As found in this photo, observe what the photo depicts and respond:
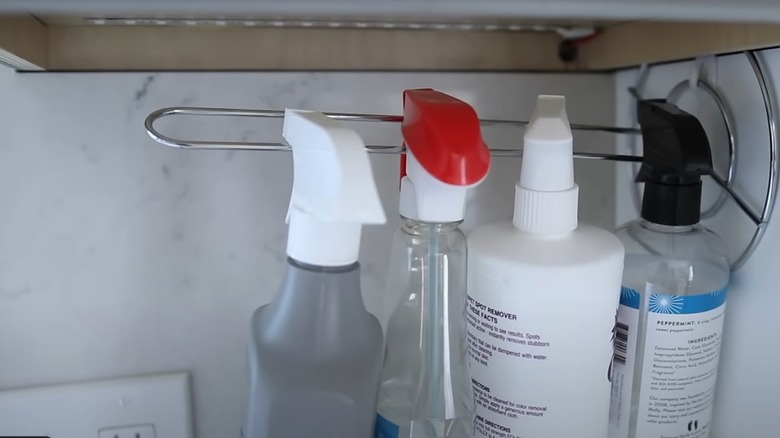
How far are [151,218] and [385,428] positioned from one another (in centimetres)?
23

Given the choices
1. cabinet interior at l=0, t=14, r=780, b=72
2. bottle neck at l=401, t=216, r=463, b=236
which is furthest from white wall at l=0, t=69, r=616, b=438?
bottle neck at l=401, t=216, r=463, b=236

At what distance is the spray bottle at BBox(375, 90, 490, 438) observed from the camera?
1.14ft

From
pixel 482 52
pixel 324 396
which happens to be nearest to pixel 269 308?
pixel 324 396

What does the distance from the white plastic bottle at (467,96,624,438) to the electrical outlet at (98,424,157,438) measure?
0.80 ft

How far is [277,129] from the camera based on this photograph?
476 millimetres

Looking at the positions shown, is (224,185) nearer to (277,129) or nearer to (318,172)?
(277,129)

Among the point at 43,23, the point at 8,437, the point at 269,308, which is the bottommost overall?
the point at 8,437

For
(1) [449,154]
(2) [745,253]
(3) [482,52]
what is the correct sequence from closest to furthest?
(1) [449,154]
(2) [745,253]
(3) [482,52]

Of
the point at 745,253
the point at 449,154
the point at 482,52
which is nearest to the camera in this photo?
the point at 449,154

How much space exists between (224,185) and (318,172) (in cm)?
20

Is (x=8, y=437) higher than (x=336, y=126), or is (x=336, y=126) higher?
(x=336, y=126)

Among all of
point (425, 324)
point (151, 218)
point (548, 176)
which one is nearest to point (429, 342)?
point (425, 324)

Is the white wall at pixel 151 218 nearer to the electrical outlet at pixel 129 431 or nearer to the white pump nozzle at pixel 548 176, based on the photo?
the electrical outlet at pixel 129 431

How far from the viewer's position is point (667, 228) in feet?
1.32
